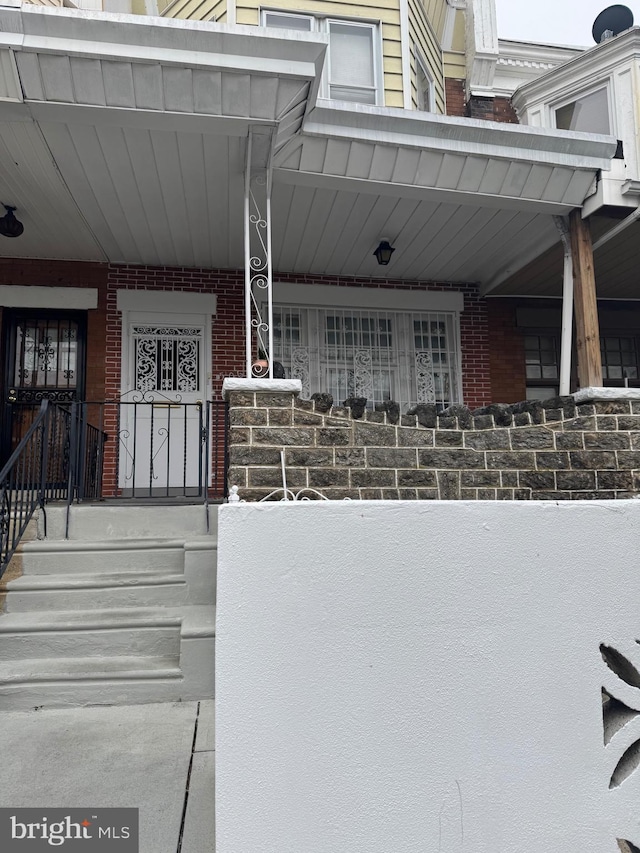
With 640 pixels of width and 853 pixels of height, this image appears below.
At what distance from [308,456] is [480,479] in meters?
1.28

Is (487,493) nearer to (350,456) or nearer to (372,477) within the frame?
(372,477)

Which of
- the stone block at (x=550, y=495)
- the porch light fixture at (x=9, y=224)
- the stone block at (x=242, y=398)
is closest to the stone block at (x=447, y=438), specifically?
the stone block at (x=550, y=495)

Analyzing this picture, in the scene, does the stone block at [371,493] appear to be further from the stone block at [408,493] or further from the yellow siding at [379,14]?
the yellow siding at [379,14]

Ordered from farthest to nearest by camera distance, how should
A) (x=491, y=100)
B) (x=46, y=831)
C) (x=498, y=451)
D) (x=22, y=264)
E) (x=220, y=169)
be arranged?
(x=491, y=100), (x=22, y=264), (x=220, y=169), (x=498, y=451), (x=46, y=831)

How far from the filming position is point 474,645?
2113mm

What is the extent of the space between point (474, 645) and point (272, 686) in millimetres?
720

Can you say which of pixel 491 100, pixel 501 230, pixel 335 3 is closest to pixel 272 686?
pixel 501 230

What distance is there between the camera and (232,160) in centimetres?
472

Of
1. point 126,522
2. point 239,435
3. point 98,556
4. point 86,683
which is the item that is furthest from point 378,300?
point 86,683

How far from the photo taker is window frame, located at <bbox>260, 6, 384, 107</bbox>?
6246 millimetres

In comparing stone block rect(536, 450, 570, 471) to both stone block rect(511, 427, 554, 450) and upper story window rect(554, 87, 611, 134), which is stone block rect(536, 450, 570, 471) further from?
upper story window rect(554, 87, 611, 134)

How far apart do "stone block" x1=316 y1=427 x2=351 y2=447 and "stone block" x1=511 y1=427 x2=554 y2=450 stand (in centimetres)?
126

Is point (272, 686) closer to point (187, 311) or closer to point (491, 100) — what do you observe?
point (187, 311)

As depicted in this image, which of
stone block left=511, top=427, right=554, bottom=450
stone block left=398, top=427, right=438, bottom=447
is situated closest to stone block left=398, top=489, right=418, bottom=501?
stone block left=398, top=427, right=438, bottom=447
